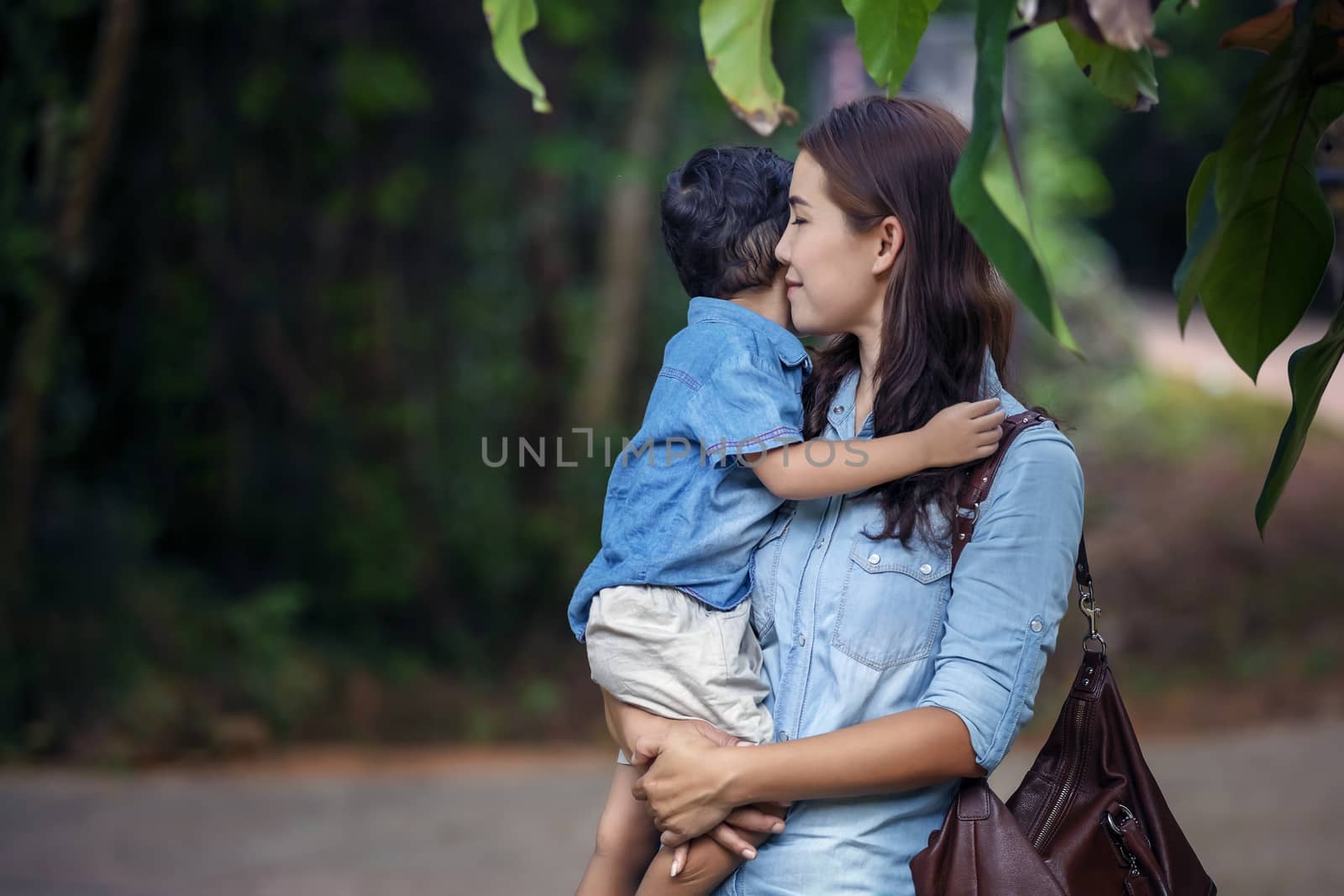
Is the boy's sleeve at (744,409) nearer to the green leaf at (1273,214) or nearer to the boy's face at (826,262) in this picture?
the boy's face at (826,262)

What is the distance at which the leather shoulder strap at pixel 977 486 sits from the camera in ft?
4.75

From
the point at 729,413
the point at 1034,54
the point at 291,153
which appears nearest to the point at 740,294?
the point at 729,413

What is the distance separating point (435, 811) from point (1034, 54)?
9270mm

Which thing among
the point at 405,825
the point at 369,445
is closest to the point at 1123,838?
the point at 405,825

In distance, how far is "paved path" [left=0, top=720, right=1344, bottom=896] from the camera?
471cm

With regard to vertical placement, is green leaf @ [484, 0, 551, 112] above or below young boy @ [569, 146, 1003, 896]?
above

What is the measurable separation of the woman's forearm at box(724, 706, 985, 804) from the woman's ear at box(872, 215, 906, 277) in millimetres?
499

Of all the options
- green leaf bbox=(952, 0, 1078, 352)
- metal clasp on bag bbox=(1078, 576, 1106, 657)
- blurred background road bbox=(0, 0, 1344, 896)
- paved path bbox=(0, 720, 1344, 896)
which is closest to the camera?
green leaf bbox=(952, 0, 1078, 352)

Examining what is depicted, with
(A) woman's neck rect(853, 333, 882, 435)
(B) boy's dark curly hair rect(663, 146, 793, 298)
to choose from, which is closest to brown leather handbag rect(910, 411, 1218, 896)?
(A) woman's neck rect(853, 333, 882, 435)

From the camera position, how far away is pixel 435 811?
566 cm

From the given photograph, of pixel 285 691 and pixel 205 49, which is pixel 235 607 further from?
pixel 205 49

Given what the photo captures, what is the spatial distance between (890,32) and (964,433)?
1.45 feet

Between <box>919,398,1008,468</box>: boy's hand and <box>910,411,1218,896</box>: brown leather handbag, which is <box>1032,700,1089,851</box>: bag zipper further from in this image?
<box>919,398,1008,468</box>: boy's hand

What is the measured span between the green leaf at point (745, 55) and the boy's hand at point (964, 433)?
1.28ft
